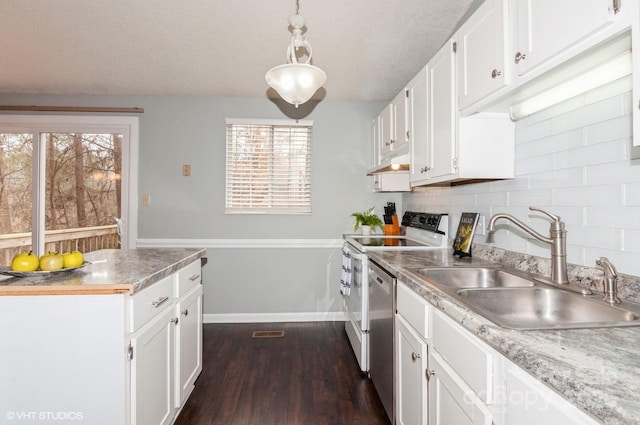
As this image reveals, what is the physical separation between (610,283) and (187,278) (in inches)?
80.2

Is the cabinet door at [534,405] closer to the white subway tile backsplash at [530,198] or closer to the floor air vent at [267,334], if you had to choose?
the white subway tile backsplash at [530,198]

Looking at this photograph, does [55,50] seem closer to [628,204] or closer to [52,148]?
[52,148]

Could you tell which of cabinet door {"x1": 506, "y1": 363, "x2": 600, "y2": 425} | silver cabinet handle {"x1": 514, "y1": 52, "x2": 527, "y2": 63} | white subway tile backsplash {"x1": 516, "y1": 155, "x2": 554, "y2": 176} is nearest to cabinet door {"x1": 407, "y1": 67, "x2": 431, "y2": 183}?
white subway tile backsplash {"x1": 516, "y1": 155, "x2": 554, "y2": 176}

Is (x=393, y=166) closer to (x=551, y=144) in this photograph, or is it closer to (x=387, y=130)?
(x=387, y=130)

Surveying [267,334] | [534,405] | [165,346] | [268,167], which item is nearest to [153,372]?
[165,346]

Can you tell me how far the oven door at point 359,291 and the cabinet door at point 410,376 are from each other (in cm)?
71

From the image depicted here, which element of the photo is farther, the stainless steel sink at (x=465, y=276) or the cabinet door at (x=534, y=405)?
the stainless steel sink at (x=465, y=276)

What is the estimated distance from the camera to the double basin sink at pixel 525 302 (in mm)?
962

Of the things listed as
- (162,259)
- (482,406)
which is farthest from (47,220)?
(482,406)

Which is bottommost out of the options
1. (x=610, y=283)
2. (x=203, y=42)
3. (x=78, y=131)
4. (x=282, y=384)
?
(x=282, y=384)

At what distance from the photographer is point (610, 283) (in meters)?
1.11

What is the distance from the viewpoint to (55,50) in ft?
8.98

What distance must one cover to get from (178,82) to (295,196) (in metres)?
1.65

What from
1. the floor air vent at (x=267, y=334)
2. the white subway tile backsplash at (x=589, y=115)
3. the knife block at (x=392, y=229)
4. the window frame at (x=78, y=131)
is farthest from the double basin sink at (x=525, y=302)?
the window frame at (x=78, y=131)
